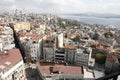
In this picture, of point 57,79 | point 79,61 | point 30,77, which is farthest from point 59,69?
point 79,61

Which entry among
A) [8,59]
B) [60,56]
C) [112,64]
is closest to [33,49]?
[60,56]

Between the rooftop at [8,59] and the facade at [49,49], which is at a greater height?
the rooftop at [8,59]

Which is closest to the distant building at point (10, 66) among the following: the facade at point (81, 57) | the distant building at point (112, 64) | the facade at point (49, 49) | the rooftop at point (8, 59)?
the rooftop at point (8, 59)

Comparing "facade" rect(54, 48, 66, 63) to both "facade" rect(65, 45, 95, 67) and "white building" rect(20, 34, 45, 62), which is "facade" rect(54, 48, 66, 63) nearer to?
"facade" rect(65, 45, 95, 67)

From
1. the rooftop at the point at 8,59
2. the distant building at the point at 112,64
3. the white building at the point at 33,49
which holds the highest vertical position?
the rooftop at the point at 8,59

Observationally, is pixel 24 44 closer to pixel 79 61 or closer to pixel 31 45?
pixel 31 45

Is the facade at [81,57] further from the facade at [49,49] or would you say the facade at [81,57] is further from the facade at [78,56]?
the facade at [49,49]

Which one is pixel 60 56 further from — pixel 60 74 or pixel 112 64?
pixel 112 64

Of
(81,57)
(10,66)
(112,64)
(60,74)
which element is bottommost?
(112,64)
